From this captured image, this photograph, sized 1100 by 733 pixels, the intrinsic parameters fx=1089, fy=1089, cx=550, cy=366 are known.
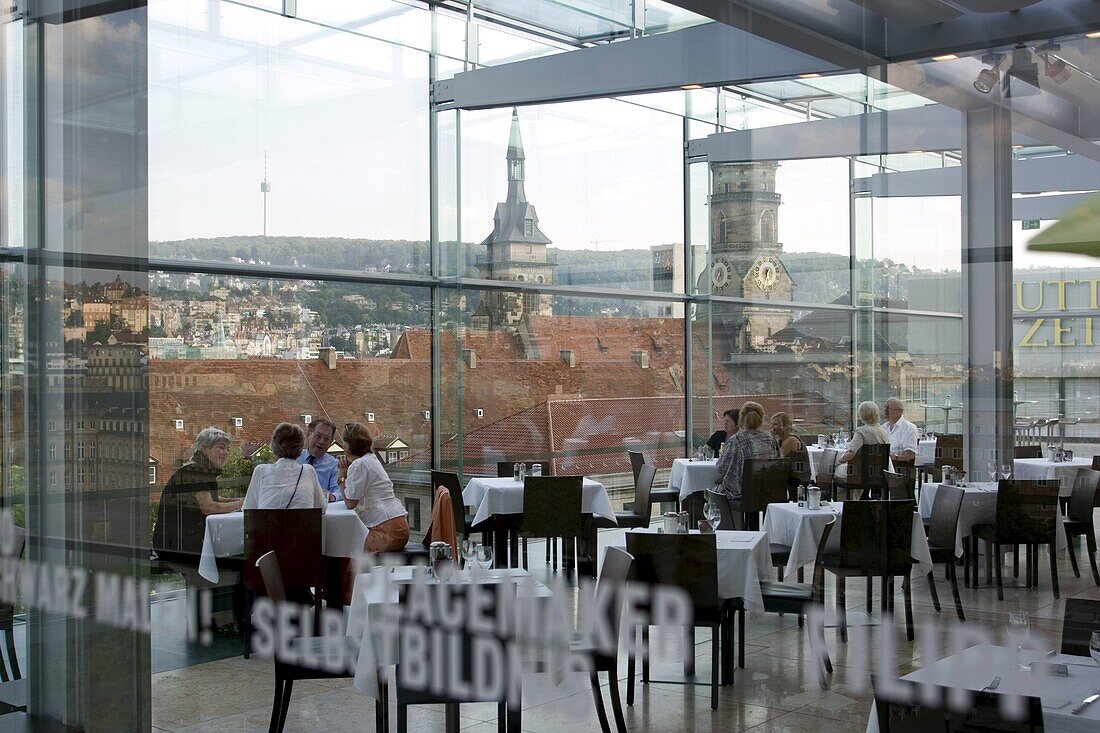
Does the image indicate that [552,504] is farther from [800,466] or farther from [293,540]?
[800,466]

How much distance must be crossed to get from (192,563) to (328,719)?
1.85 meters

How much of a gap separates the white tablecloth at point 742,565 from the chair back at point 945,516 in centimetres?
121

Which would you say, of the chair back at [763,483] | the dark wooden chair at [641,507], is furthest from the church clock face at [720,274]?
the dark wooden chair at [641,507]

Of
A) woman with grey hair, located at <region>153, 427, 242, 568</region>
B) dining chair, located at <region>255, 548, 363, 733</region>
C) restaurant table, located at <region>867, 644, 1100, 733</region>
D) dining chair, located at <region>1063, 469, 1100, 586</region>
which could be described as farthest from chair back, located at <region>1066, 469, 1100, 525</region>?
woman with grey hair, located at <region>153, 427, 242, 568</region>

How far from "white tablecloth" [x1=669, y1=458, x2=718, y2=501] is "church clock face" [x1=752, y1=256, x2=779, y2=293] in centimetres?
106

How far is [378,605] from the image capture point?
4.56 meters

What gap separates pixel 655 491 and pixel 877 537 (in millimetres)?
3861

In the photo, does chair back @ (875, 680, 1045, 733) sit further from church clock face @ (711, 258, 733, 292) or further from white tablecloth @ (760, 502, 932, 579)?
church clock face @ (711, 258, 733, 292)

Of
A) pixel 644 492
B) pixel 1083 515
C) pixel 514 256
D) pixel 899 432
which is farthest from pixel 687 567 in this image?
pixel 514 256

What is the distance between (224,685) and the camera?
5.80 metres

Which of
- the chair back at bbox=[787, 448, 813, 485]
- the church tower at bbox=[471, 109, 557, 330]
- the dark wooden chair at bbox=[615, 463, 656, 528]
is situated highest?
the church tower at bbox=[471, 109, 557, 330]

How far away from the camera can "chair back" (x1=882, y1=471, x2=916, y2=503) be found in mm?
4297

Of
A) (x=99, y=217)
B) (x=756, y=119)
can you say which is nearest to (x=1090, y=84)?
(x=756, y=119)

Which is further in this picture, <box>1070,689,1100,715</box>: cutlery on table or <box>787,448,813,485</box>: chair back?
<box>787,448,813,485</box>: chair back
